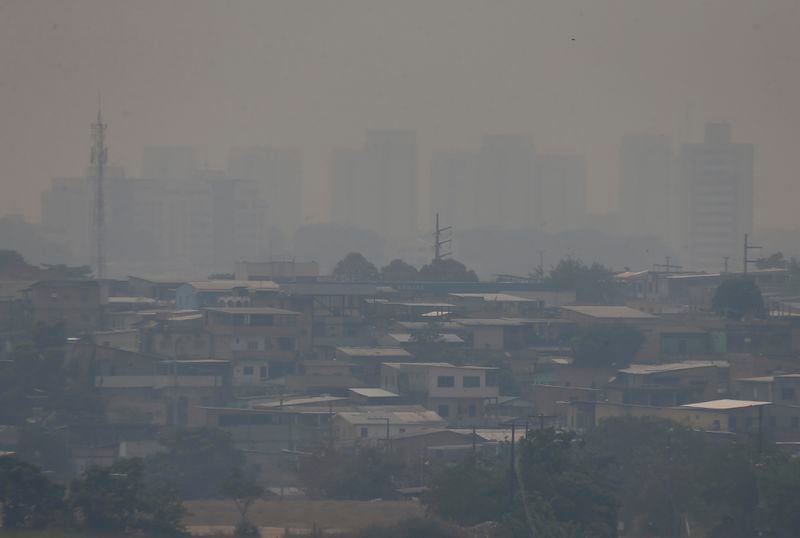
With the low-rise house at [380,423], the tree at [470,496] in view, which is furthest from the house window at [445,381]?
the tree at [470,496]

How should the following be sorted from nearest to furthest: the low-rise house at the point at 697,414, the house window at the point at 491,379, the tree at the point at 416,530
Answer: the tree at the point at 416,530 → the low-rise house at the point at 697,414 → the house window at the point at 491,379

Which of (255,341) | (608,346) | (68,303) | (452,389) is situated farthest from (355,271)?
(452,389)

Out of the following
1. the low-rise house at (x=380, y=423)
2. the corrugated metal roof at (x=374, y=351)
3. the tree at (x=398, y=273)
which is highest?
the tree at (x=398, y=273)

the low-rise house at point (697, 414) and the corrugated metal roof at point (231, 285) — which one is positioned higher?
the corrugated metal roof at point (231, 285)

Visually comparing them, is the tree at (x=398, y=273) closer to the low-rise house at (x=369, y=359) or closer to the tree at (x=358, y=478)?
the low-rise house at (x=369, y=359)

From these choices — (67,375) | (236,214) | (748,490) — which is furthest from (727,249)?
(748,490)

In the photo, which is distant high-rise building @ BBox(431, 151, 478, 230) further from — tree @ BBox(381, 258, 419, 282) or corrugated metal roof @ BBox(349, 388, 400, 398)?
corrugated metal roof @ BBox(349, 388, 400, 398)

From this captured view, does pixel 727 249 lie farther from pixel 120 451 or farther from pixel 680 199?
pixel 120 451
